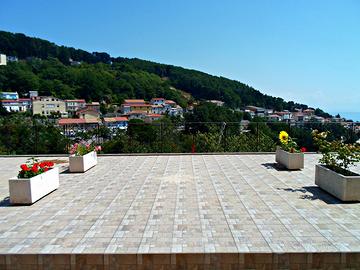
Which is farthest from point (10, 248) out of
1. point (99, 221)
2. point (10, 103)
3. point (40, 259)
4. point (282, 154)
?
point (10, 103)

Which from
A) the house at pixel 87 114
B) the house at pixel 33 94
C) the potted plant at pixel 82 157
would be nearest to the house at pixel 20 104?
the house at pixel 33 94

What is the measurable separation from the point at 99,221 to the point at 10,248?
A: 0.99 m

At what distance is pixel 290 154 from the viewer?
21.6ft

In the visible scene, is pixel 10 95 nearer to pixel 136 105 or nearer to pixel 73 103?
pixel 73 103

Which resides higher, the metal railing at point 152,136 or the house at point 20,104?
the house at point 20,104

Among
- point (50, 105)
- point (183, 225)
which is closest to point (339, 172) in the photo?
point (183, 225)

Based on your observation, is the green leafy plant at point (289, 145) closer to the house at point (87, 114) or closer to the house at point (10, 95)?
the house at point (87, 114)

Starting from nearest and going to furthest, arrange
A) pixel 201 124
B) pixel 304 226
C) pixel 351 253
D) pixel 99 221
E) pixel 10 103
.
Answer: pixel 351 253
pixel 304 226
pixel 99 221
pixel 201 124
pixel 10 103

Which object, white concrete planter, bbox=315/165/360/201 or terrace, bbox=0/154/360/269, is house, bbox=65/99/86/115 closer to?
terrace, bbox=0/154/360/269

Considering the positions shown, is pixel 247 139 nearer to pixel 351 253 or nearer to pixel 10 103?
pixel 351 253

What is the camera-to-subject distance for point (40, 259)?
2.80 metres

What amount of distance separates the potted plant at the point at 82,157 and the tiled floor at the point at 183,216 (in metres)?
0.32

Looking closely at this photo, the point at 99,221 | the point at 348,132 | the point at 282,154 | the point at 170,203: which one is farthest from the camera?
the point at 348,132

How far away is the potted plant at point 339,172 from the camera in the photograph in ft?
14.1
